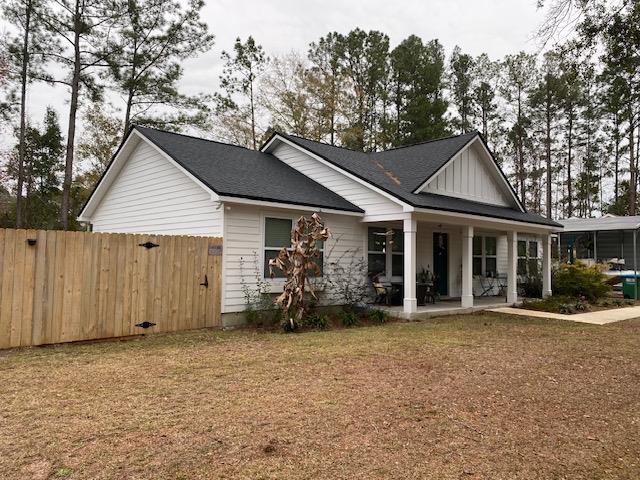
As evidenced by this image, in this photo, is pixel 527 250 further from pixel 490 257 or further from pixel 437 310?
pixel 437 310

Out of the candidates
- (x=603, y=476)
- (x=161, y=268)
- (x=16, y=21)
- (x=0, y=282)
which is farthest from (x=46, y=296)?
(x=16, y=21)

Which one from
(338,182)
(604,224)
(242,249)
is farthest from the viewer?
(604,224)

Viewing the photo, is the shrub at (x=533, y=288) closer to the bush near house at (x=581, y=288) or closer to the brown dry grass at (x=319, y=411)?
the bush near house at (x=581, y=288)

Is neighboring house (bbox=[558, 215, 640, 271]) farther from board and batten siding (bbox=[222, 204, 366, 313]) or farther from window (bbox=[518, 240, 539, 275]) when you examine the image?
board and batten siding (bbox=[222, 204, 366, 313])

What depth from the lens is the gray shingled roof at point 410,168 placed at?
463 inches

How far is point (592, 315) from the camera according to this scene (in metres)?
12.0

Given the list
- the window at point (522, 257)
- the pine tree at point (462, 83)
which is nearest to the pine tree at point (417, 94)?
the pine tree at point (462, 83)

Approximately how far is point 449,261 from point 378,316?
241 inches

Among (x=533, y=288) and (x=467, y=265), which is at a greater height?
(x=467, y=265)

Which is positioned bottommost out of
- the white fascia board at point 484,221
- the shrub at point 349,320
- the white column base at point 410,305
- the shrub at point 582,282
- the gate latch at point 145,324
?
the shrub at point 349,320

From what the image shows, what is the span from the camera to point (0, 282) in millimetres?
6715

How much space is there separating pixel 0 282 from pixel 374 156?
39.9 feet

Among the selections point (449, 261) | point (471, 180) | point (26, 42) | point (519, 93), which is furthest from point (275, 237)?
point (519, 93)

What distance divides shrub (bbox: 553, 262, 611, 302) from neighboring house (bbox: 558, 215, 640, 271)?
23.8ft
